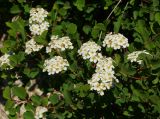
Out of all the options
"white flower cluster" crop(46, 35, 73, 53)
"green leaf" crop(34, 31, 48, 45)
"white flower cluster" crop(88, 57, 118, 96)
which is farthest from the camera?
"green leaf" crop(34, 31, 48, 45)

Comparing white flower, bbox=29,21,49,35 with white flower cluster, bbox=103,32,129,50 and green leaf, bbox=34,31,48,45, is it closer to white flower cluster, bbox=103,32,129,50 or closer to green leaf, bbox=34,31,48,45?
green leaf, bbox=34,31,48,45

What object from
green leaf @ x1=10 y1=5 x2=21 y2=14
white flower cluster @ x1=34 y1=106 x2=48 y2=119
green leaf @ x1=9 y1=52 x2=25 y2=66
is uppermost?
green leaf @ x1=10 y1=5 x2=21 y2=14

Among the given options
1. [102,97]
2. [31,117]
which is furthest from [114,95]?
[31,117]

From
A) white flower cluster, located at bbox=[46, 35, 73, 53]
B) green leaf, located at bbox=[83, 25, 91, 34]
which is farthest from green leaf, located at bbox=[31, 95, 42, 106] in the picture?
green leaf, located at bbox=[83, 25, 91, 34]

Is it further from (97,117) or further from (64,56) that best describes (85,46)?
(97,117)

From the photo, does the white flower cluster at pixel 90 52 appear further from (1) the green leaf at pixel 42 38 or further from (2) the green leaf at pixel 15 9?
(2) the green leaf at pixel 15 9

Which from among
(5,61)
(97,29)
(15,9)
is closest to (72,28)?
(97,29)
